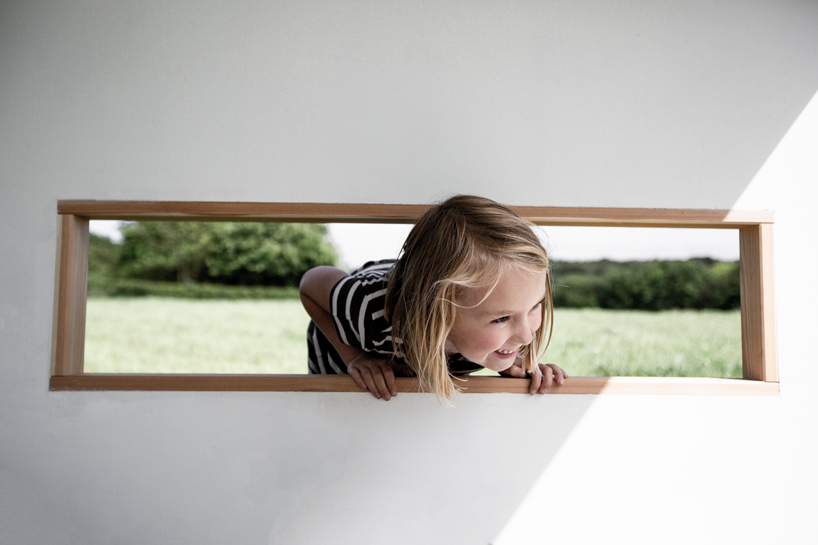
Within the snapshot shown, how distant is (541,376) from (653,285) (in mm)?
7457

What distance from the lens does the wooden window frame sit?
4.91 ft

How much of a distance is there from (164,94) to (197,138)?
177 mm

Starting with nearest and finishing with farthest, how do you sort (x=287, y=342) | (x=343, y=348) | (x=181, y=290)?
(x=343, y=348) → (x=287, y=342) → (x=181, y=290)

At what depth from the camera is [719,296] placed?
7566 millimetres

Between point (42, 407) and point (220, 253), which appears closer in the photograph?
point (42, 407)

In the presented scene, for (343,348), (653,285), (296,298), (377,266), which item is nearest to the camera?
(343,348)

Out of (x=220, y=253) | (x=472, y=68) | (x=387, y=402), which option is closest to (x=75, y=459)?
(x=387, y=402)

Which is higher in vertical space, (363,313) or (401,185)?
(401,185)

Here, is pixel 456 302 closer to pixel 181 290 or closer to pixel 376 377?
pixel 376 377

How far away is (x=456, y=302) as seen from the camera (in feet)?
4.33

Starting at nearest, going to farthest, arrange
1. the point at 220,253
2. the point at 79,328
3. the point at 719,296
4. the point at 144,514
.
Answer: the point at 144,514 < the point at 79,328 < the point at 719,296 < the point at 220,253

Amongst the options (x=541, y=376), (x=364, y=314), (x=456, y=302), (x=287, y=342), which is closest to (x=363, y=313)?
(x=364, y=314)

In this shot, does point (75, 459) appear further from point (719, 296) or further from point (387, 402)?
point (719, 296)

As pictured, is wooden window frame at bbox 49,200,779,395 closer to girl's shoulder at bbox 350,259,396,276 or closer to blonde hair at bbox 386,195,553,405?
blonde hair at bbox 386,195,553,405
